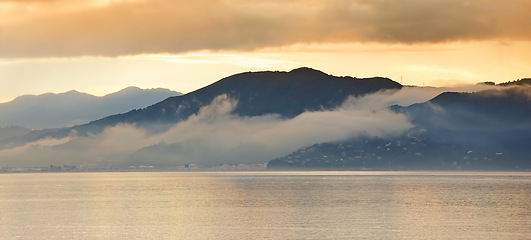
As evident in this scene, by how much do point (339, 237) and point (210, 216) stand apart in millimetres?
53653

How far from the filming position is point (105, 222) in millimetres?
176250

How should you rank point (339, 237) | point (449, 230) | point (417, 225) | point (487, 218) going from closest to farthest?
point (339, 237) < point (449, 230) < point (417, 225) < point (487, 218)

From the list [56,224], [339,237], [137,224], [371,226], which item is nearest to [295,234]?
[339,237]

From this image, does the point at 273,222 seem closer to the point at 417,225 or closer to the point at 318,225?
the point at 318,225

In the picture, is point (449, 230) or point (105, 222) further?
point (105, 222)

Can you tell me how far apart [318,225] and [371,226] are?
9.89 m

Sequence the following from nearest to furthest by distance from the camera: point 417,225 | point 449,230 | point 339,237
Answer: point 339,237
point 449,230
point 417,225

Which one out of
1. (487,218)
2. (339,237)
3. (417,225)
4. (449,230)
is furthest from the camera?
(487,218)

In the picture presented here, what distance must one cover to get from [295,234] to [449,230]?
2825 centimetres

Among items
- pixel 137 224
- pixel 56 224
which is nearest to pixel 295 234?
pixel 137 224

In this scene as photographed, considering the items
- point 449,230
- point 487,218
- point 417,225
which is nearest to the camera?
point 449,230

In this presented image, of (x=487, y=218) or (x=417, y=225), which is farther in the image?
(x=487, y=218)

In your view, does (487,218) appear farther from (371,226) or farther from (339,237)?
(339,237)

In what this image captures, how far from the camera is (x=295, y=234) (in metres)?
149
